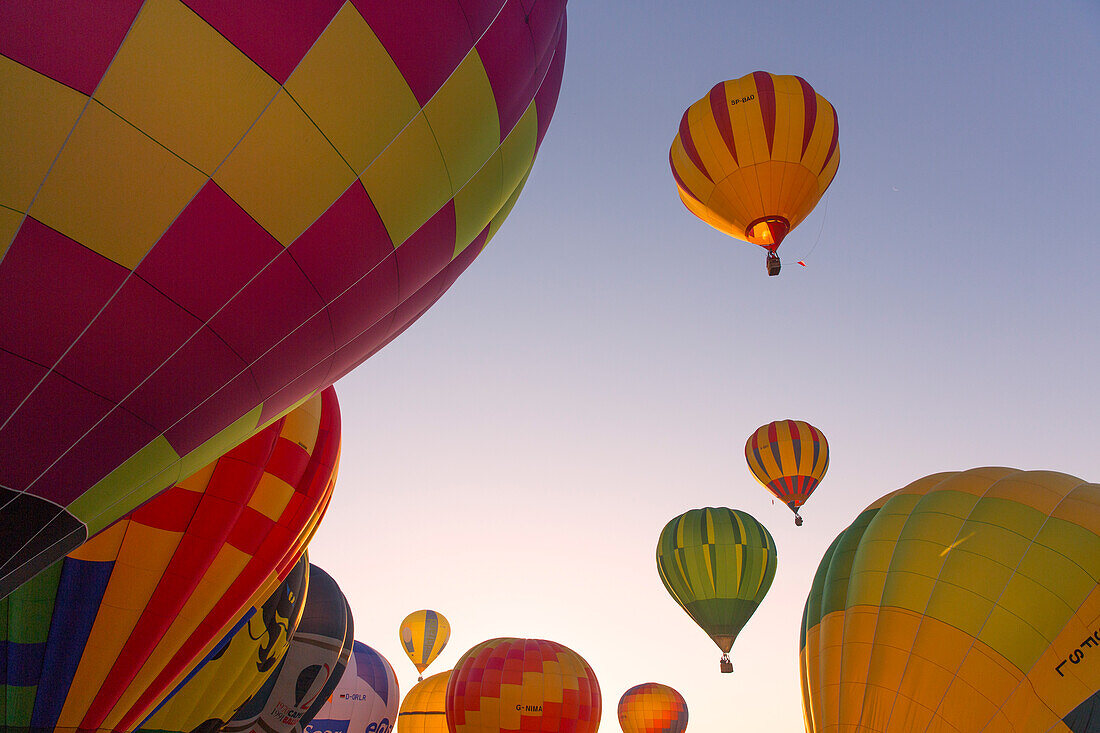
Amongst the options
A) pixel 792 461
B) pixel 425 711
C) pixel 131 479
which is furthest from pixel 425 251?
pixel 425 711

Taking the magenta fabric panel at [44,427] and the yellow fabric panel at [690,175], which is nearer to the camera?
the magenta fabric panel at [44,427]

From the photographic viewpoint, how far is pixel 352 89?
3121mm

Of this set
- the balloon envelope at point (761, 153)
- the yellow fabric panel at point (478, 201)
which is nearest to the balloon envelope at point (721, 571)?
the balloon envelope at point (761, 153)

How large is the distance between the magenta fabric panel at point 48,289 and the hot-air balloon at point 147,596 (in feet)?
6.30

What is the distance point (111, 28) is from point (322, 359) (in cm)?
173

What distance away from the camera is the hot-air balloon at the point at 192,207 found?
253cm

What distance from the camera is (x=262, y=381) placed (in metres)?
3.53

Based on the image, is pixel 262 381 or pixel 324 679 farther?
pixel 324 679

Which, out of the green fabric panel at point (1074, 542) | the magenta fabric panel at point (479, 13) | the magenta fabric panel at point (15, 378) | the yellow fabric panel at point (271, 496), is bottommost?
the magenta fabric panel at point (15, 378)

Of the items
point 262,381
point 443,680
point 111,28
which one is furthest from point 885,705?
point 443,680

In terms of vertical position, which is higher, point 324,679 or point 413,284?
point 413,284

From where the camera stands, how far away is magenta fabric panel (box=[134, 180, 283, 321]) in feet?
9.19

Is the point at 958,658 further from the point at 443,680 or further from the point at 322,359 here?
the point at 443,680

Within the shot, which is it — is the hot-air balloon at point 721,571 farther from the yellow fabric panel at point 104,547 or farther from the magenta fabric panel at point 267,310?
the magenta fabric panel at point 267,310
